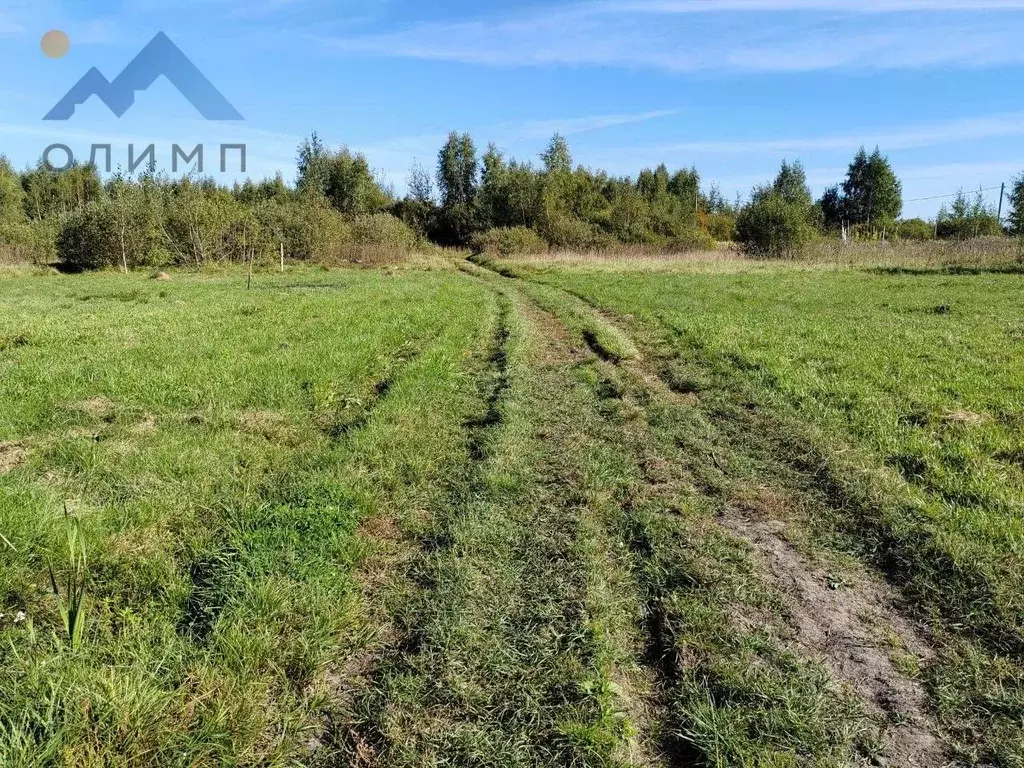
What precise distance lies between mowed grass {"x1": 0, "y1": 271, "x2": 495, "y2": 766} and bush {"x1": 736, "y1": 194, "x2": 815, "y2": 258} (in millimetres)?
37258

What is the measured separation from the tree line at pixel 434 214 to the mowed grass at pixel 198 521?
114 ft

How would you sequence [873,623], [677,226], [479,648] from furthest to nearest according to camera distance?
[677,226] < [873,623] < [479,648]

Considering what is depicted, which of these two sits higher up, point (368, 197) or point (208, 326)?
point (368, 197)

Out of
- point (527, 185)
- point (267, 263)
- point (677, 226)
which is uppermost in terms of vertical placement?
point (527, 185)

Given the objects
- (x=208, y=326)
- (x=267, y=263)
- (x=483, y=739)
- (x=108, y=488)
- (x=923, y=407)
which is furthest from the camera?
(x=267, y=263)

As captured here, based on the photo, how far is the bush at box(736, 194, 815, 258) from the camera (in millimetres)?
41000

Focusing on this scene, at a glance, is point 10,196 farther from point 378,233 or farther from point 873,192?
point 873,192

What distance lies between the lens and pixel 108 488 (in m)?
4.67

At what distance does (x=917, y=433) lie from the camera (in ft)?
Result: 19.1

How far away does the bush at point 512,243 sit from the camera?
44.6 meters

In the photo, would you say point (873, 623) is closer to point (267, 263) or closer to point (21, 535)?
point (21, 535)

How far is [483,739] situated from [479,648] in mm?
531

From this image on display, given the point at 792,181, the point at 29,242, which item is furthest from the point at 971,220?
the point at 29,242

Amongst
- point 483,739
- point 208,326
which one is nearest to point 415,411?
point 483,739
